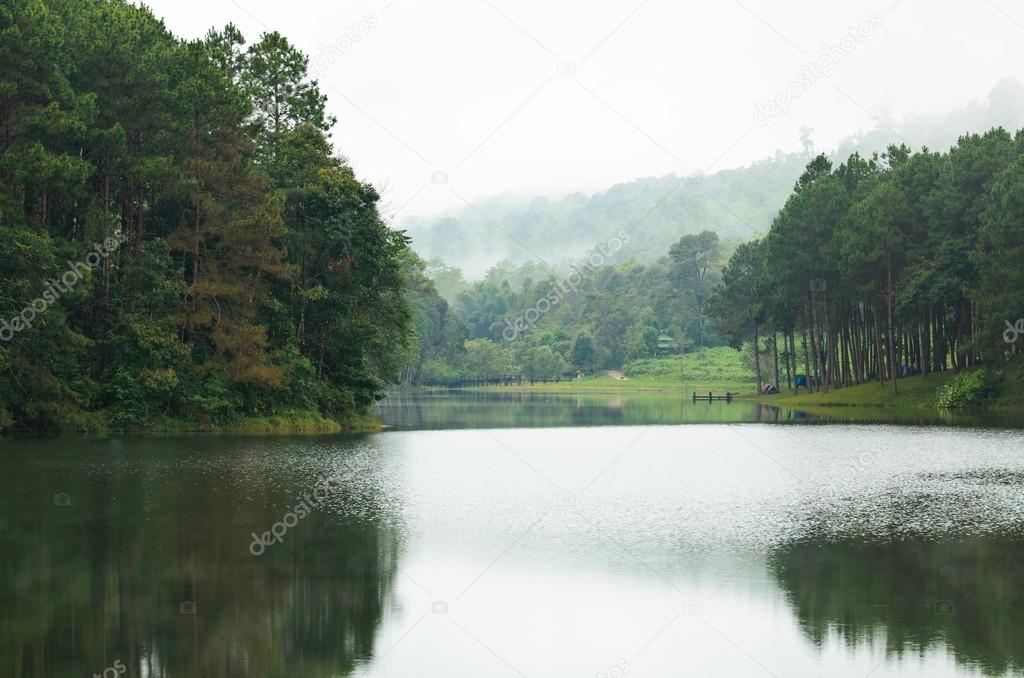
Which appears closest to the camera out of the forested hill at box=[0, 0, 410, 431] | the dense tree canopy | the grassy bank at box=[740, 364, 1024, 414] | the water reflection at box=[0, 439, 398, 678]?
the water reflection at box=[0, 439, 398, 678]

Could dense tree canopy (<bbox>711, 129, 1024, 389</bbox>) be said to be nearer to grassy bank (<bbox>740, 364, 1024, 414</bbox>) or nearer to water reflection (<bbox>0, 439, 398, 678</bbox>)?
grassy bank (<bbox>740, 364, 1024, 414</bbox>)

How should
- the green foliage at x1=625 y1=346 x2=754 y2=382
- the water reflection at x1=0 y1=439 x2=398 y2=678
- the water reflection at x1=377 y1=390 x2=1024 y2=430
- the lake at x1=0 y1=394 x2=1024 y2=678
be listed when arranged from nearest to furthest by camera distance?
the water reflection at x1=0 y1=439 x2=398 y2=678
the lake at x1=0 y1=394 x2=1024 y2=678
the water reflection at x1=377 y1=390 x2=1024 y2=430
the green foliage at x1=625 y1=346 x2=754 y2=382

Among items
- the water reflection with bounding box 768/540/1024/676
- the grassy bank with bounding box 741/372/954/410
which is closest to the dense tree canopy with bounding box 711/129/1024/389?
the grassy bank with bounding box 741/372/954/410

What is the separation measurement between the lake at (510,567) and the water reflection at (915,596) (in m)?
0.07

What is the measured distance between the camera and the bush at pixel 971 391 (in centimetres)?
7900

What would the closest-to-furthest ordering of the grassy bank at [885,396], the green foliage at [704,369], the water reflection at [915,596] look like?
the water reflection at [915,596], the grassy bank at [885,396], the green foliage at [704,369]

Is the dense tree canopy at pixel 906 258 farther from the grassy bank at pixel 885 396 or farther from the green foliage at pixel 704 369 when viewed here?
the green foliage at pixel 704 369

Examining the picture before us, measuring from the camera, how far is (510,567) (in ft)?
68.6

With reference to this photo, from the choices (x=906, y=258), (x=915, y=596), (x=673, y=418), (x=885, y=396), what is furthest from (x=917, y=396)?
(x=915, y=596)

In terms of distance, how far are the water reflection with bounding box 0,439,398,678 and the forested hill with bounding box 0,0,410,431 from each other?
62.3 feet

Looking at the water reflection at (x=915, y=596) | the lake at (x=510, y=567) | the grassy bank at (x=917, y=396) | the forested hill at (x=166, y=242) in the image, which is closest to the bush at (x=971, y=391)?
the grassy bank at (x=917, y=396)

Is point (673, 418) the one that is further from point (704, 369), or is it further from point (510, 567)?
point (704, 369)

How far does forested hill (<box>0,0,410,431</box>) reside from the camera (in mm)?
50406

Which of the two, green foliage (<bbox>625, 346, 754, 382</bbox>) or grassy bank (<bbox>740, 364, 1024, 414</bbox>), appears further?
green foliage (<bbox>625, 346, 754, 382</bbox>)
